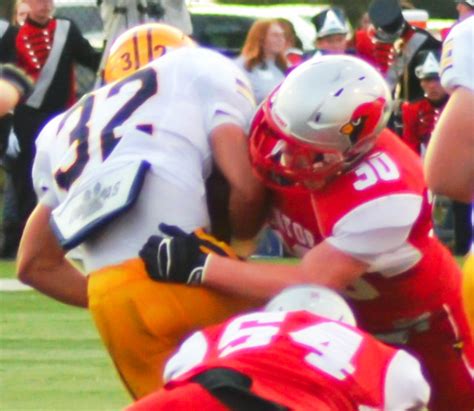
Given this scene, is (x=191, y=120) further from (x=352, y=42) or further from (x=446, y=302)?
(x=352, y=42)

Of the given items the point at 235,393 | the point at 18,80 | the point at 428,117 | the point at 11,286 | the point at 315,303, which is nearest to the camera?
the point at 235,393

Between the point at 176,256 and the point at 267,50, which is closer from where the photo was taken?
the point at 176,256

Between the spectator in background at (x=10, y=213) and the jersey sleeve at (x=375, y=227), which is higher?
the jersey sleeve at (x=375, y=227)

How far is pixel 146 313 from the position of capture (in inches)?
161

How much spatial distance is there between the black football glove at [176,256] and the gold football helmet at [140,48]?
656 mm

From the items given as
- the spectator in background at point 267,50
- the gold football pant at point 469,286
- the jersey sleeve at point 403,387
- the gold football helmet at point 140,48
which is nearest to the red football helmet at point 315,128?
the gold football pant at point 469,286

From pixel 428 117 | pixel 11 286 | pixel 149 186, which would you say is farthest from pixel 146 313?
pixel 428 117

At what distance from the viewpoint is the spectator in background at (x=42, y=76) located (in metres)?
10.9

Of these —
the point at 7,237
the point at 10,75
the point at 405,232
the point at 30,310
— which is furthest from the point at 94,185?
the point at 7,237

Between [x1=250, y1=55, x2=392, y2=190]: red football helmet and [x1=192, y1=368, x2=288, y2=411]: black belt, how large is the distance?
3.33ft

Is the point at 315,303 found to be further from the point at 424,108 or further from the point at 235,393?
the point at 424,108

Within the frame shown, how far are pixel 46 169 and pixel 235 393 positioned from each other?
1495 millimetres

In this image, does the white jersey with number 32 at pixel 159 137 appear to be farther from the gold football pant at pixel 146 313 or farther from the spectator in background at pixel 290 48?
the spectator in background at pixel 290 48

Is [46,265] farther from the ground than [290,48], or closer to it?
farther from the ground
